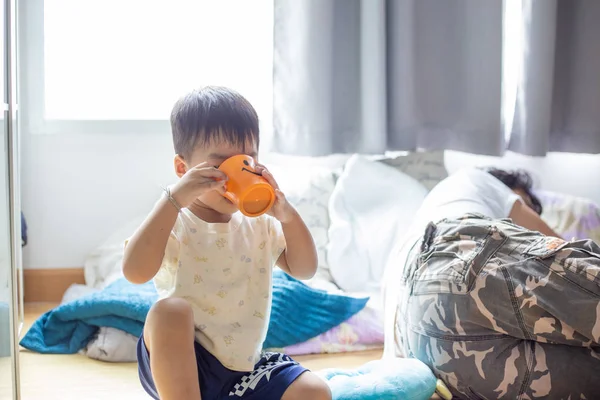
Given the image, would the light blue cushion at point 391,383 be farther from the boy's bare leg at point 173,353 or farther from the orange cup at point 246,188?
the orange cup at point 246,188

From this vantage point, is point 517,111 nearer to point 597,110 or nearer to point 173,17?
point 597,110

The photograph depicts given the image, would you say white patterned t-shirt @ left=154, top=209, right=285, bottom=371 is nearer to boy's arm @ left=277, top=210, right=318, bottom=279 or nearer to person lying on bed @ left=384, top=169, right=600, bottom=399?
boy's arm @ left=277, top=210, right=318, bottom=279

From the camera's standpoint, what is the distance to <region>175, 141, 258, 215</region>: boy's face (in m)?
1.24

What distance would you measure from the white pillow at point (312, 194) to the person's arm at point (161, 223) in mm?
1243

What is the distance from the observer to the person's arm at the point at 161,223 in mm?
1153

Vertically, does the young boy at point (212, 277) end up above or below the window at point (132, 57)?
below

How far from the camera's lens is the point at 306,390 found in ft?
4.11

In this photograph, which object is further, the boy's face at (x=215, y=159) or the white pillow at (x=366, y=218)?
the white pillow at (x=366, y=218)

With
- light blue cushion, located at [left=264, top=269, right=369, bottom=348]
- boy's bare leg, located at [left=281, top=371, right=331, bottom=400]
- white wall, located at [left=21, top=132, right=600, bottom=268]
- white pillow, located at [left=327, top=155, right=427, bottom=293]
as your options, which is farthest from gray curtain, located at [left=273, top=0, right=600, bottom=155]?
boy's bare leg, located at [left=281, top=371, right=331, bottom=400]

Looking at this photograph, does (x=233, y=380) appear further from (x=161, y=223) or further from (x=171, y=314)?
(x=161, y=223)

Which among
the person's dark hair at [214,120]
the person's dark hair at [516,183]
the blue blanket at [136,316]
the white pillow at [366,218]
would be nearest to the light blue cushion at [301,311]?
the blue blanket at [136,316]

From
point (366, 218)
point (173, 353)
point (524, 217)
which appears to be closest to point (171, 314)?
point (173, 353)

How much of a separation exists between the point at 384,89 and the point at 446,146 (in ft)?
1.00

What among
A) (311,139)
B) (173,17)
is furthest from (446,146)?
(173,17)
